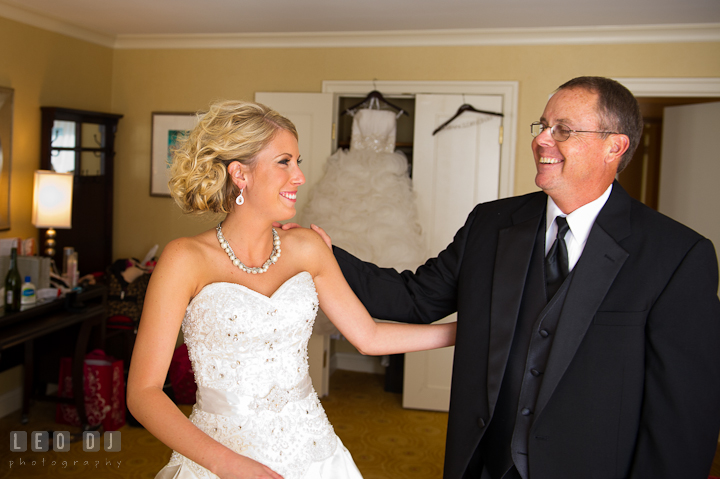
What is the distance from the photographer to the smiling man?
4.73 feet

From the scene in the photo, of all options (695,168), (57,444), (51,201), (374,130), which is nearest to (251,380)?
(57,444)

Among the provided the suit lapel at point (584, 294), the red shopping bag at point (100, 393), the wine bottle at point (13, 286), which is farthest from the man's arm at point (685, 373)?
Answer: the red shopping bag at point (100, 393)

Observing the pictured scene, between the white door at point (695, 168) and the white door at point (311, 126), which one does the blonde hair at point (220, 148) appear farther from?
the white door at point (695, 168)

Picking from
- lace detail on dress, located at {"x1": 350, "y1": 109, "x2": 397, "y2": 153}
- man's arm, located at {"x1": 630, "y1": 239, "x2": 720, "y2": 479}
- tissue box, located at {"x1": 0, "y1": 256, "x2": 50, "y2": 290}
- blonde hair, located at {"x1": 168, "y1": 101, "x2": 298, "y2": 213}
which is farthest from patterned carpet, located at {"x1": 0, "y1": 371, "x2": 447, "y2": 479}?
man's arm, located at {"x1": 630, "y1": 239, "x2": 720, "y2": 479}

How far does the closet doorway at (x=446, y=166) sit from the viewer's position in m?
4.66

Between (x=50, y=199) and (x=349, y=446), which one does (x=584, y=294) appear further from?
(x=50, y=199)

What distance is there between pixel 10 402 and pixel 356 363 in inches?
113

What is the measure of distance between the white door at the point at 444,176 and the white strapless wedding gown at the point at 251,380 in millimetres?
2935

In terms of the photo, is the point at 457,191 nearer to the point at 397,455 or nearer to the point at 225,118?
the point at 397,455

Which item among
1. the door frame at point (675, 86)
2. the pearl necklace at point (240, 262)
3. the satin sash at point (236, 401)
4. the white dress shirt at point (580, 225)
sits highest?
the door frame at point (675, 86)

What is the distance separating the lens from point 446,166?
4.73 meters

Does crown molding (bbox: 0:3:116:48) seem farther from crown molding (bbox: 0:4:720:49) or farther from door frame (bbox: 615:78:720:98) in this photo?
door frame (bbox: 615:78:720:98)

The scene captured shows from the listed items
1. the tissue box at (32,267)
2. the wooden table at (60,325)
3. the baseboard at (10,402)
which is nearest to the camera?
the wooden table at (60,325)

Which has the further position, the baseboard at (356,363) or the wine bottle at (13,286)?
the baseboard at (356,363)
